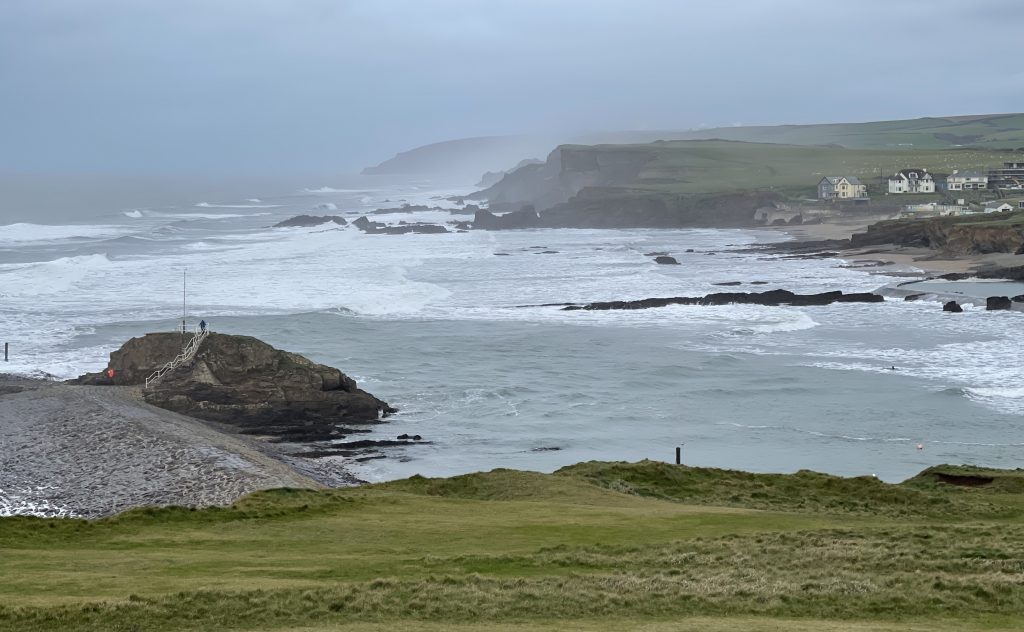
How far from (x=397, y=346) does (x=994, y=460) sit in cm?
2285

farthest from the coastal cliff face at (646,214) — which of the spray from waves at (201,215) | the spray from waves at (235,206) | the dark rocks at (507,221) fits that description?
the spray from waves at (235,206)

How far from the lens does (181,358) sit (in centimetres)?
3428

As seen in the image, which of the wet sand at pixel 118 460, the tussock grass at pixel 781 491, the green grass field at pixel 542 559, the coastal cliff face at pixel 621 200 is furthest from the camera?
the coastal cliff face at pixel 621 200

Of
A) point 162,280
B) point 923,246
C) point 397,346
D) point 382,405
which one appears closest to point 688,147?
point 923,246

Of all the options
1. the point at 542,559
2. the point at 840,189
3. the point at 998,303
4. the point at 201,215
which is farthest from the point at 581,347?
the point at 201,215

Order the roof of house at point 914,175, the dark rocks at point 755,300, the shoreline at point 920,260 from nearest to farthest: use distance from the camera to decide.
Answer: the dark rocks at point 755,300
the shoreline at point 920,260
the roof of house at point 914,175

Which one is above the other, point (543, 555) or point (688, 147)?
point (688, 147)

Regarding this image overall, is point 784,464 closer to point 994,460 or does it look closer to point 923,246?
point 994,460

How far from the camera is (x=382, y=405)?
33812 millimetres

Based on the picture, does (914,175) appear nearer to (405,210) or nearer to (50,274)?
(405,210)

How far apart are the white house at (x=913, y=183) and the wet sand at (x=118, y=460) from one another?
10148 cm

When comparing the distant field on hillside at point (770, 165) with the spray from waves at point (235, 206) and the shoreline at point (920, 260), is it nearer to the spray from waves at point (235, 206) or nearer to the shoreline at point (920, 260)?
the shoreline at point (920, 260)

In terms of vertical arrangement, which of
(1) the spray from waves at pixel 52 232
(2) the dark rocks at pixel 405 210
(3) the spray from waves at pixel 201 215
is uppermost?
(2) the dark rocks at pixel 405 210

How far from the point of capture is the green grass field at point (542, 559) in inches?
543
